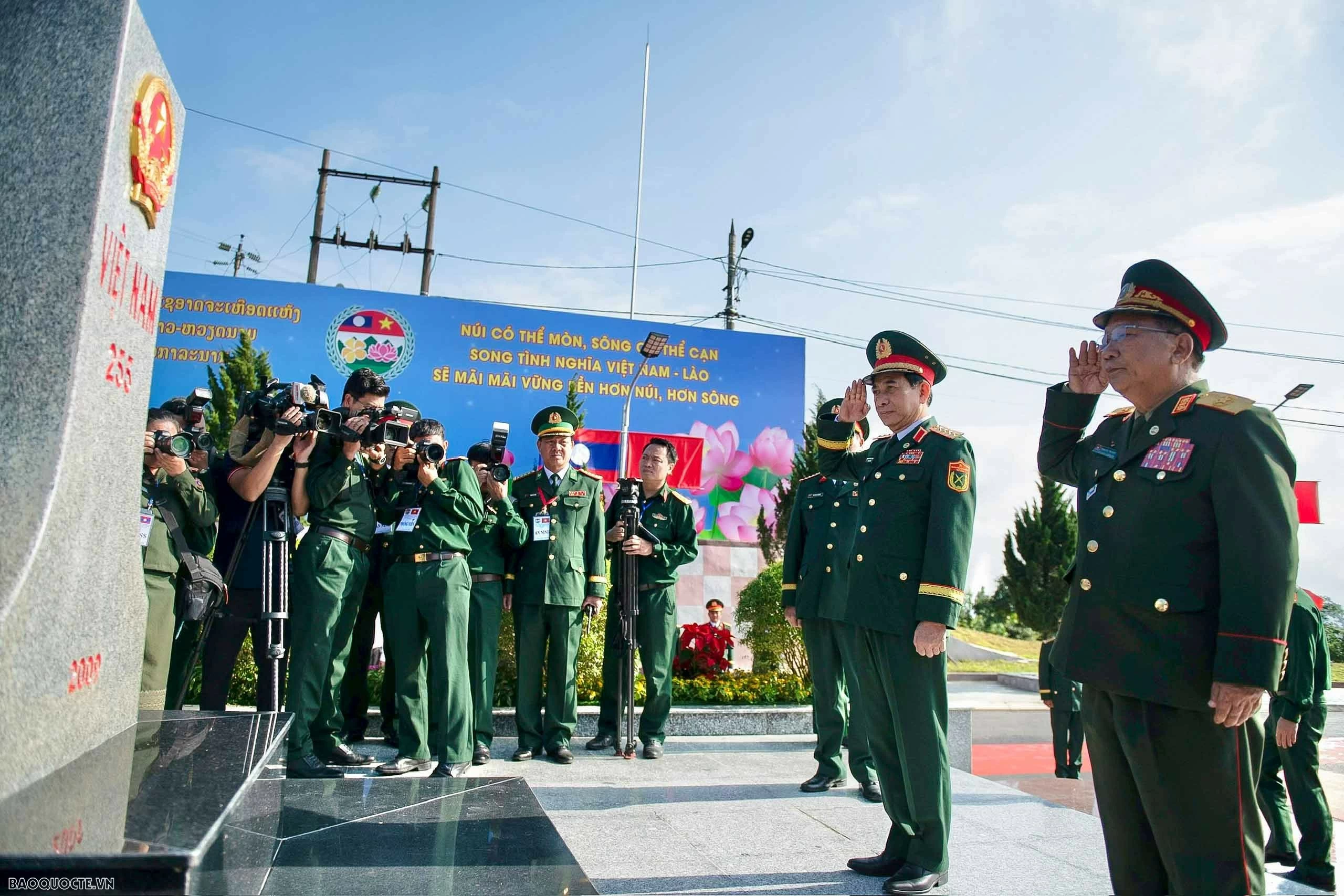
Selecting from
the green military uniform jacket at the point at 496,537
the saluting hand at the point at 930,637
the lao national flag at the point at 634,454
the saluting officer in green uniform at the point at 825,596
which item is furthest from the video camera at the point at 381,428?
the lao national flag at the point at 634,454

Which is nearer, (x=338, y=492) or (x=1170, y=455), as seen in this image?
(x=1170, y=455)

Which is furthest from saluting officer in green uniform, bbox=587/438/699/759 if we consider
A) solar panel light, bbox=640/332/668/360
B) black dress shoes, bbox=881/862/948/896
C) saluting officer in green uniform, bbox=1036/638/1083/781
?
solar panel light, bbox=640/332/668/360

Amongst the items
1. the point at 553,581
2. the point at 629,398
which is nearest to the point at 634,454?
the point at 629,398

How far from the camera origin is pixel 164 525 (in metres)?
4.47

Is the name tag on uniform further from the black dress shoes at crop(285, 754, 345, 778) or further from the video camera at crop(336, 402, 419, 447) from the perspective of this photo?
the black dress shoes at crop(285, 754, 345, 778)

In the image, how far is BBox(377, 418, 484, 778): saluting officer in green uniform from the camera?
4770mm

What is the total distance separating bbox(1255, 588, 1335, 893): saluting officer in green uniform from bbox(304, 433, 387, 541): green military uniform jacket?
446cm

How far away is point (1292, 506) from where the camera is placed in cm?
231

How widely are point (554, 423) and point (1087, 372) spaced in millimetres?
3930

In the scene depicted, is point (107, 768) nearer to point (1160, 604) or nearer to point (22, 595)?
point (22, 595)

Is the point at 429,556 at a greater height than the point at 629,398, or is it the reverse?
the point at 629,398

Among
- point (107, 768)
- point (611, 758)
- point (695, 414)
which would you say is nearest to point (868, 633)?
point (107, 768)

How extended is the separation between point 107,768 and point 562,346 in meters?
13.5

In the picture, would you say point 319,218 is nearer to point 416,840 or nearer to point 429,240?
point 429,240
